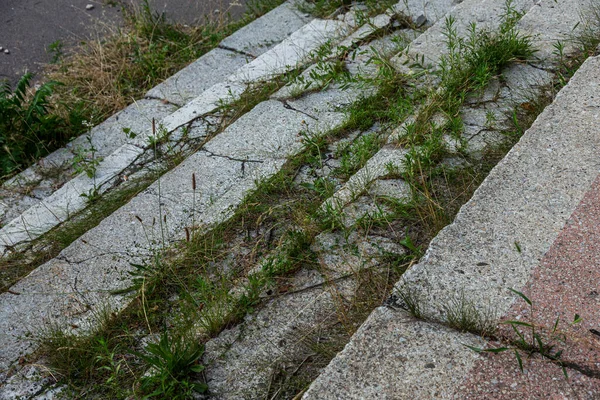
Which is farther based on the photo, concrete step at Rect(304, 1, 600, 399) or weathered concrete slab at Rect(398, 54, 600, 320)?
weathered concrete slab at Rect(398, 54, 600, 320)

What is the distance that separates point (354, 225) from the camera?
7.62 feet

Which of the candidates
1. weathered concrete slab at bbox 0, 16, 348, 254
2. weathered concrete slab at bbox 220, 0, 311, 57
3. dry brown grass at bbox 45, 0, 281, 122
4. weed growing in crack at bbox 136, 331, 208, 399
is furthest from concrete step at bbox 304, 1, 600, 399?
dry brown grass at bbox 45, 0, 281, 122

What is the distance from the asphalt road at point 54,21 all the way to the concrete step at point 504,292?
3.45 meters

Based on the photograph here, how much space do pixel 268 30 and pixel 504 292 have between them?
11.9 ft

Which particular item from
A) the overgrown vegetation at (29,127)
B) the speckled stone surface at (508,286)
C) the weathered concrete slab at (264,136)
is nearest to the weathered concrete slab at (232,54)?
the overgrown vegetation at (29,127)

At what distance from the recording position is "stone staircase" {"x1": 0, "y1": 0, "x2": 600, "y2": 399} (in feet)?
5.53

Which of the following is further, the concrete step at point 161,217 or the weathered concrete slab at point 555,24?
the weathered concrete slab at point 555,24

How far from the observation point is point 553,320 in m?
1.71

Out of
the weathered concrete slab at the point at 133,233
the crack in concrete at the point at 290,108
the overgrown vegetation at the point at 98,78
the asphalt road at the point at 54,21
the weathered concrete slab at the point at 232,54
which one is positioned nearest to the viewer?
the weathered concrete slab at the point at 133,233

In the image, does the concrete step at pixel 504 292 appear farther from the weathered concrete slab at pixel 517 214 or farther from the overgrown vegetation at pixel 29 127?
the overgrown vegetation at pixel 29 127

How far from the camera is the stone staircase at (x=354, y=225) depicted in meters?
1.68

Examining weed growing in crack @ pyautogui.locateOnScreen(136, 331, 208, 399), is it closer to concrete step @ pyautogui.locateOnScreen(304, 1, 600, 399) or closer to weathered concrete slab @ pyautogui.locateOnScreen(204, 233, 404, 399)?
weathered concrete slab @ pyautogui.locateOnScreen(204, 233, 404, 399)

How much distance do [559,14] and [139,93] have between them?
106 inches

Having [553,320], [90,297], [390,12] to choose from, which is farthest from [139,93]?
[553,320]
